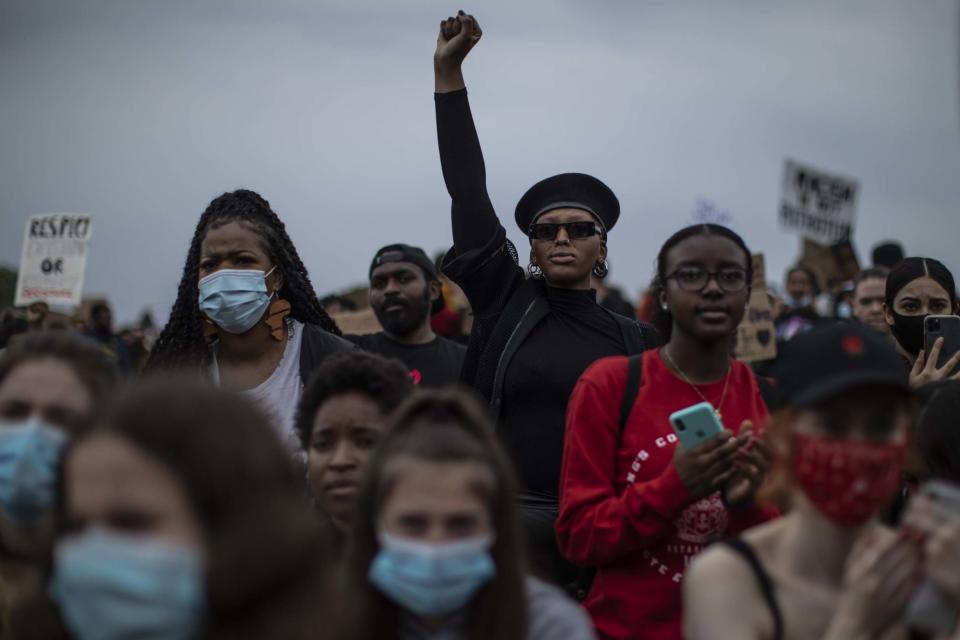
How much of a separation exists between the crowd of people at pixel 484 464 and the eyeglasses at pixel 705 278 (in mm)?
11

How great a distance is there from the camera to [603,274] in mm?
5953

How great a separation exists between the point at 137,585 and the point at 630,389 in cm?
227

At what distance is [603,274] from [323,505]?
2106 millimetres

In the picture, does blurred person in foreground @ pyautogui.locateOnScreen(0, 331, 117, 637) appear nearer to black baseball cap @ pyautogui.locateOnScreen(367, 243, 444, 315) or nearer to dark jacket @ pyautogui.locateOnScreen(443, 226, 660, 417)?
dark jacket @ pyautogui.locateOnScreen(443, 226, 660, 417)

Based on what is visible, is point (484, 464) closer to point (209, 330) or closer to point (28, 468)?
point (28, 468)

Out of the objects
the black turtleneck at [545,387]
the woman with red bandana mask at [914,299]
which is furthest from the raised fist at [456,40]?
the woman with red bandana mask at [914,299]

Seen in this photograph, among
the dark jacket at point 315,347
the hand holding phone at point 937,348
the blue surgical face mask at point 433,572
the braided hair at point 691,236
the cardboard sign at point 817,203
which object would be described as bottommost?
the blue surgical face mask at point 433,572

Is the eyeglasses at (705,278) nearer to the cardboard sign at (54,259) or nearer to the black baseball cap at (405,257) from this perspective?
the black baseball cap at (405,257)

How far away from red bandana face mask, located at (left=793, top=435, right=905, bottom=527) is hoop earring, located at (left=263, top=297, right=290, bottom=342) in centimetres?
314

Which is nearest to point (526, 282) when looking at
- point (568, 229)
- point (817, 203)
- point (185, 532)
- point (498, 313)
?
point (498, 313)

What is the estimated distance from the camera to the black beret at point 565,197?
18.8ft

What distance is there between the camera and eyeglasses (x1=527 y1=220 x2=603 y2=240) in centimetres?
561

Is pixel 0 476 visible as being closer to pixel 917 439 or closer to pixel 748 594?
pixel 748 594

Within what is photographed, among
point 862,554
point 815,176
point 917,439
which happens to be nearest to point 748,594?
point 862,554
